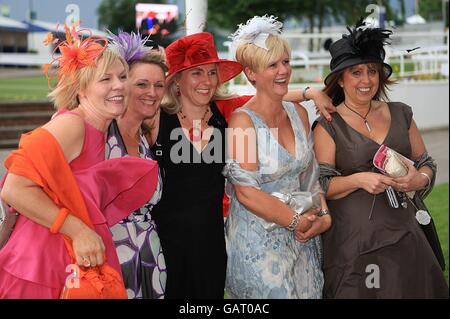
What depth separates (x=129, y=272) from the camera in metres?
2.96

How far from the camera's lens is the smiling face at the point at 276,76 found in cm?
318

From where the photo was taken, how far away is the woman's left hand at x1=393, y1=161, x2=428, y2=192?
10.6 feet

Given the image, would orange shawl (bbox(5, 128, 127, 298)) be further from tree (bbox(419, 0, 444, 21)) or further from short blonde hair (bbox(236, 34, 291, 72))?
tree (bbox(419, 0, 444, 21))

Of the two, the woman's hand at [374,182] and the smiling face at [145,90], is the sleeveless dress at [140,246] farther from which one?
the woman's hand at [374,182]

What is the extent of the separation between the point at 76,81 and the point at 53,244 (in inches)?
27.0

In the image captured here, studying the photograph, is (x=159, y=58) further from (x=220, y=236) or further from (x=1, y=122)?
(x=1, y=122)

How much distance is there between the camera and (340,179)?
328cm

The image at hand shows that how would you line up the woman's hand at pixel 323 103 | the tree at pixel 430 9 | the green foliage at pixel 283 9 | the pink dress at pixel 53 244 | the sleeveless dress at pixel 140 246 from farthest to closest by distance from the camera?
1. the tree at pixel 430 9
2. the green foliage at pixel 283 9
3. the woman's hand at pixel 323 103
4. the sleeveless dress at pixel 140 246
5. the pink dress at pixel 53 244

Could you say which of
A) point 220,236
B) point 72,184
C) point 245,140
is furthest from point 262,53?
point 72,184

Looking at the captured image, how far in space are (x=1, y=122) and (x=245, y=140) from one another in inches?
304

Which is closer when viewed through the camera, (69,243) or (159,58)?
(69,243)

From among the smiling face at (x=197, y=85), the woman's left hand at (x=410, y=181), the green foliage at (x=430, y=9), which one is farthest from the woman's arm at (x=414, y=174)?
the green foliage at (x=430, y=9)

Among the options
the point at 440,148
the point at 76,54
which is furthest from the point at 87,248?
the point at 440,148

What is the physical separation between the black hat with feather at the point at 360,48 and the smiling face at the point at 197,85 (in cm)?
66
